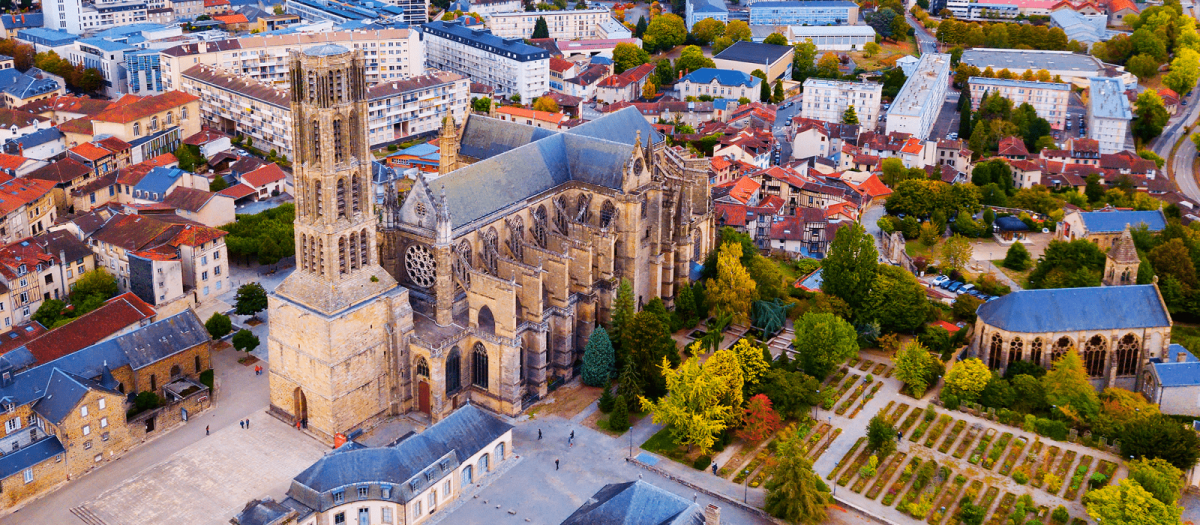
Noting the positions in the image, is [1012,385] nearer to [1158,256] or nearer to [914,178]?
[1158,256]

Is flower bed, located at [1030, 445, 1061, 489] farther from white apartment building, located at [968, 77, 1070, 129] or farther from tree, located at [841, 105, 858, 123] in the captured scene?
white apartment building, located at [968, 77, 1070, 129]

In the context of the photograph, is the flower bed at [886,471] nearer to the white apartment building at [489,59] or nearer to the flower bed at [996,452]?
the flower bed at [996,452]

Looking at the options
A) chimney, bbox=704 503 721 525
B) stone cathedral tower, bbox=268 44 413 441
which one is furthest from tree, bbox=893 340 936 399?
stone cathedral tower, bbox=268 44 413 441

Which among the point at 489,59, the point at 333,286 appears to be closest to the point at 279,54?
the point at 489,59

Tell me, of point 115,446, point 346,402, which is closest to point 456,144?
point 346,402

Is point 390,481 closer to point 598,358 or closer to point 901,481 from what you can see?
point 598,358

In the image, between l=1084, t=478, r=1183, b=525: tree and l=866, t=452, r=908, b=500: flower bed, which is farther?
l=866, t=452, r=908, b=500: flower bed

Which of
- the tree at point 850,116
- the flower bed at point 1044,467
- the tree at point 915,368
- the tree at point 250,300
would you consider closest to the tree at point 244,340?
the tree at point 250,300
